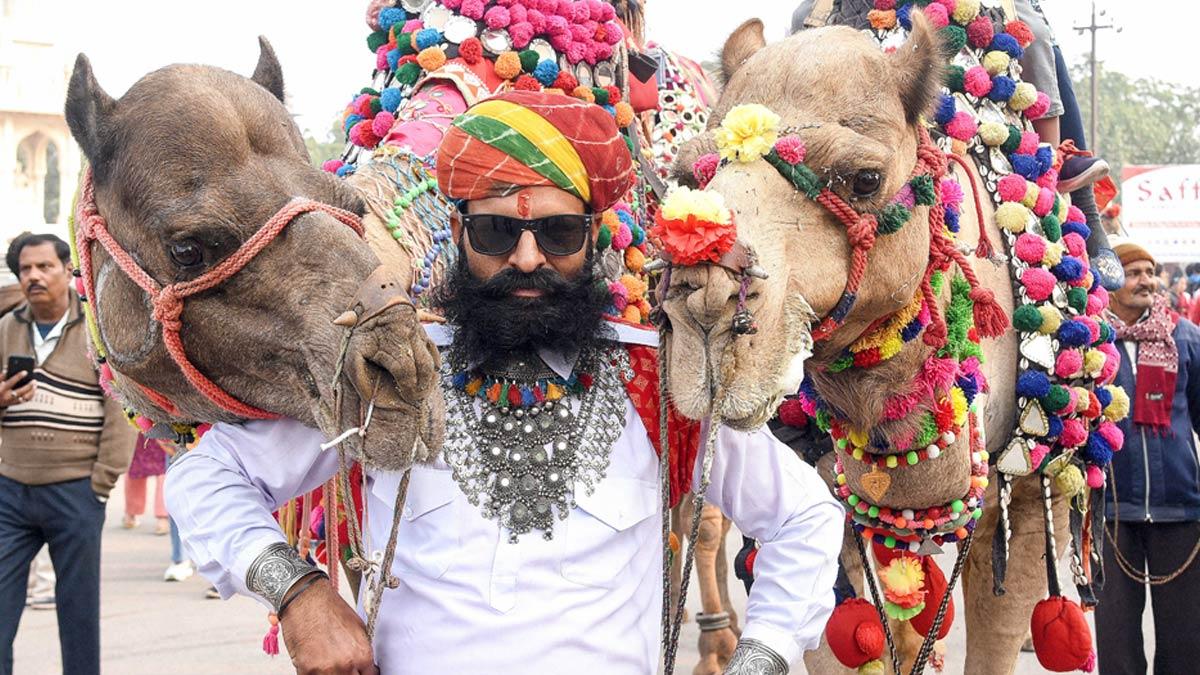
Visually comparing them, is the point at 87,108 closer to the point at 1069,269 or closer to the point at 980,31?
the point at 980,31

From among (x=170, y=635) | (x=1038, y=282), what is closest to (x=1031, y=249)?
(x=1038, y=282)

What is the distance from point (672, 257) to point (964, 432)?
4.48 feet

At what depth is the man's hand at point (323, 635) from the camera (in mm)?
2463

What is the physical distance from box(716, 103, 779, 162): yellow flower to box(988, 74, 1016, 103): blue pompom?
1.49 metres

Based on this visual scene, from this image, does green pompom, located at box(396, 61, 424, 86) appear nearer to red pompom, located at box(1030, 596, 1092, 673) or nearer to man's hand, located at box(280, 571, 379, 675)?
man's hand, located at box(280, 571, 379, 675)

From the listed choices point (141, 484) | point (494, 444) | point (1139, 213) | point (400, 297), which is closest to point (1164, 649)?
point (494, 444)

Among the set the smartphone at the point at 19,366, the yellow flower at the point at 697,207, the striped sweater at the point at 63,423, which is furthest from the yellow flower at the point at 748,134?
the smartphone at the point at 19,366

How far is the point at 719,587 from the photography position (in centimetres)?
775

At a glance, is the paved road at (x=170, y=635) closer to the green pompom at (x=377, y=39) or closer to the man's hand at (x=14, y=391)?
the man's hand at (x=14, y=391)

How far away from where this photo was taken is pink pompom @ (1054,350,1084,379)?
13.7 feet

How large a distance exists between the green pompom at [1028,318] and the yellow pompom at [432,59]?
185 cm

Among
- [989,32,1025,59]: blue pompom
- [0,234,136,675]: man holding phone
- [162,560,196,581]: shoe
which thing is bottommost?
[162,560,196,581]: shoe

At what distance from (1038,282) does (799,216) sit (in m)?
1.30

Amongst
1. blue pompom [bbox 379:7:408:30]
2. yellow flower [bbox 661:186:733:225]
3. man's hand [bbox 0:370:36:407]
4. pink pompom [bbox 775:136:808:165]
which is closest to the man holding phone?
man's hand [bbox 0:370:36:407]
